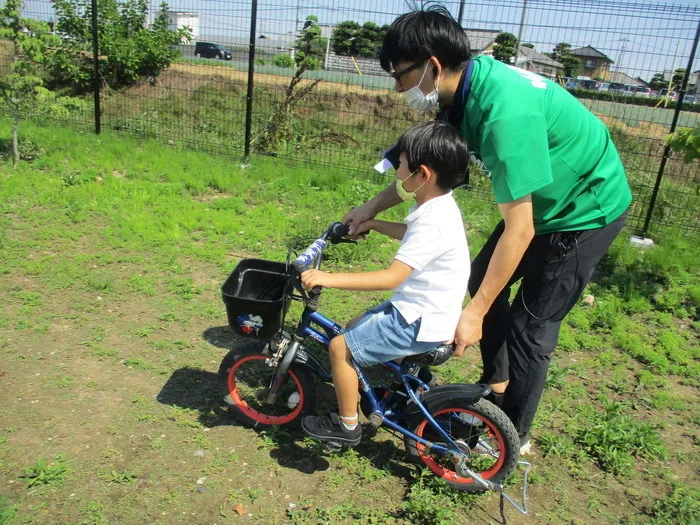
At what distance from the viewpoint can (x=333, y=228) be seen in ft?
9.12

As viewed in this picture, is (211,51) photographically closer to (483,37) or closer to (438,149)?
(483,37)

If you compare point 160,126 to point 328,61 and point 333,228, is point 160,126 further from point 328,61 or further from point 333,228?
point 333,228

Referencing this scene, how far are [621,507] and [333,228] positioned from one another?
1.99 metres

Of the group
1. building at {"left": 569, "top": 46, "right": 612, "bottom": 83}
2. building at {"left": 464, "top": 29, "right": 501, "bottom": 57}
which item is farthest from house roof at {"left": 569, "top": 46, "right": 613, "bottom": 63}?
building at {"left": 464, "top": 29, "right": 501, "bottom": 57}

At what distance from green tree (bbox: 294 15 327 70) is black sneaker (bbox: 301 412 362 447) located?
665 cm

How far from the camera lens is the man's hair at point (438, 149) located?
229 cm

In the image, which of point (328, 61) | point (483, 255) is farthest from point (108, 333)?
point (328, 61)

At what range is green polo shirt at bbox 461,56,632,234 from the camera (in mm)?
2090

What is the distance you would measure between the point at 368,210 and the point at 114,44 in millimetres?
11358

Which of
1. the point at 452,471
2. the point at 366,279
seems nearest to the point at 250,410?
the point at 452,471

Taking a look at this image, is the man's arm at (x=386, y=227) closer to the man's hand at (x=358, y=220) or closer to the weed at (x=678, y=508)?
the man's hand at (x=358, y=220)

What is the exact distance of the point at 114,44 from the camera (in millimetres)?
11977

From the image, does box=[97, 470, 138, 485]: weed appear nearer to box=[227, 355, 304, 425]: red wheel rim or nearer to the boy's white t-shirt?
box=[227, 355, 304, 425]: red wheel rim

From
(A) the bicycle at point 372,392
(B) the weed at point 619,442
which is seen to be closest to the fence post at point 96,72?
(A) the bicycle at point 372,392
